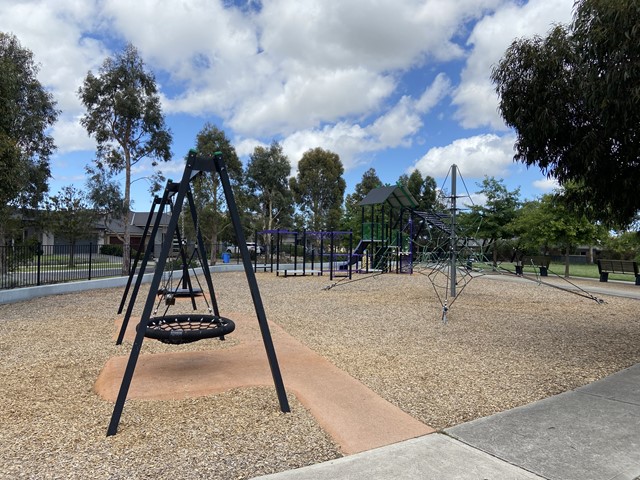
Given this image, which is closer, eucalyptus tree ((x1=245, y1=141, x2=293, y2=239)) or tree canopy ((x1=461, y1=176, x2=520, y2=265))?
tree canopy ((x1=461, y1=176, x2=520, y2=265))

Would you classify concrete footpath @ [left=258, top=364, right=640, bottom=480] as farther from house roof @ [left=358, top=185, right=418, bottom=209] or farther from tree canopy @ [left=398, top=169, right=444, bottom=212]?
tree canopy @ [left=398, top=169, right=444, bottom=212]

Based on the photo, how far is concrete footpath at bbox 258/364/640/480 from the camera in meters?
3.09

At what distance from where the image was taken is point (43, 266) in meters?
14.1

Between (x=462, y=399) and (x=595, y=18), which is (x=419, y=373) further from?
(x=595, y=18)

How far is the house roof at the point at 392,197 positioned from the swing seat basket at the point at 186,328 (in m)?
18.3

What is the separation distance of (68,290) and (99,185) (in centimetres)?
788

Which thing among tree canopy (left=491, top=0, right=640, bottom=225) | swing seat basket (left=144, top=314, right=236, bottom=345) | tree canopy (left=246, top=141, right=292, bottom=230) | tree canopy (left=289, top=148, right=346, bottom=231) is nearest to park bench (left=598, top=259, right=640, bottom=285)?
tree canopy (left=491, top=0, right=640, bottom=225)

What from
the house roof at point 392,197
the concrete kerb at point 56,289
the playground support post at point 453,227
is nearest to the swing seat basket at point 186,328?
the playground support post at point 453,227

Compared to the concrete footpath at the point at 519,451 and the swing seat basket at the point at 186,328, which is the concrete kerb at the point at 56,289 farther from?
the concrete footpath at the point at 519,451

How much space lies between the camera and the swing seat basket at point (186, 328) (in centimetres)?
471

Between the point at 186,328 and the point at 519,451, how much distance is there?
145 inches

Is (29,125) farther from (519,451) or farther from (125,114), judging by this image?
(519,451)

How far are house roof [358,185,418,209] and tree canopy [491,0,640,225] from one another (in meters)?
16.6

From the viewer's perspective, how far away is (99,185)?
66.6 feet
